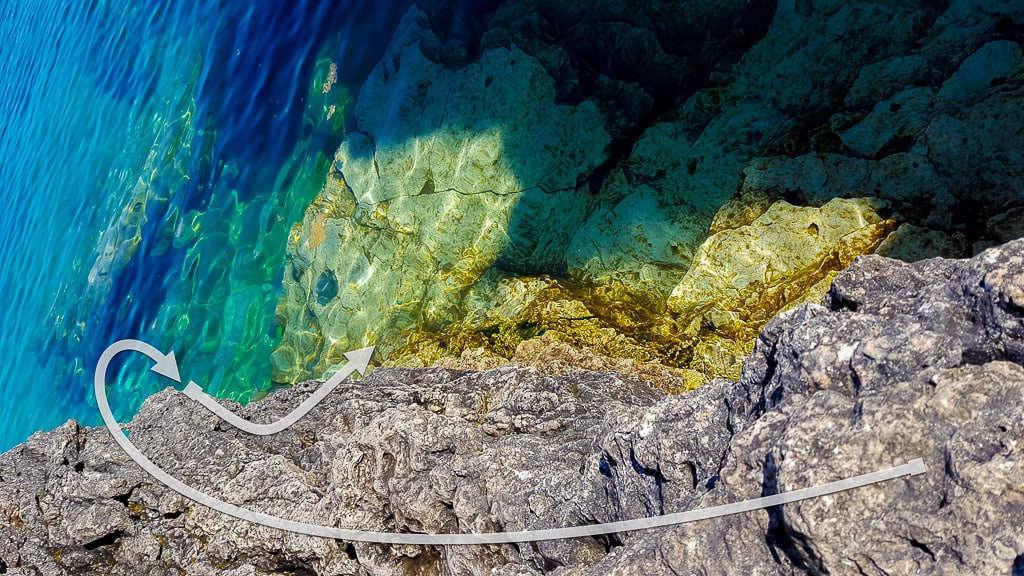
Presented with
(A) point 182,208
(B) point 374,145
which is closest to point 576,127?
(B) point 374,145

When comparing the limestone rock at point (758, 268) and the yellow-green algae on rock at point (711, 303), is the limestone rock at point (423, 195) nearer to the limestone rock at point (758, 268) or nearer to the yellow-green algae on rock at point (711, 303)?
the yellow-green algae on rock at point (711, 303)

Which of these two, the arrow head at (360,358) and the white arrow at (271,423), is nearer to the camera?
the white arrow at (271,423)

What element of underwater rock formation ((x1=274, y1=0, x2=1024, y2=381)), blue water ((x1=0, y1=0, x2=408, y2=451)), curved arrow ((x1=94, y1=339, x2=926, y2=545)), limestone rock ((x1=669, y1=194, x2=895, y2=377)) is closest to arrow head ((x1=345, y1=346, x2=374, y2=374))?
underwater rock formation ((x1=274, y1=0, x2=1024, y2=381))

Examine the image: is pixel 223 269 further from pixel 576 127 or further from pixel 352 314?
pixel 576 127

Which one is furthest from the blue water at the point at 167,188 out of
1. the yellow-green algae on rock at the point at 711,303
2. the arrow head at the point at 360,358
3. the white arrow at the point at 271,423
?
the yellow-green algae on rock at the point at 711,303

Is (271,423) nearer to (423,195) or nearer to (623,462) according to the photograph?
(623,462)
